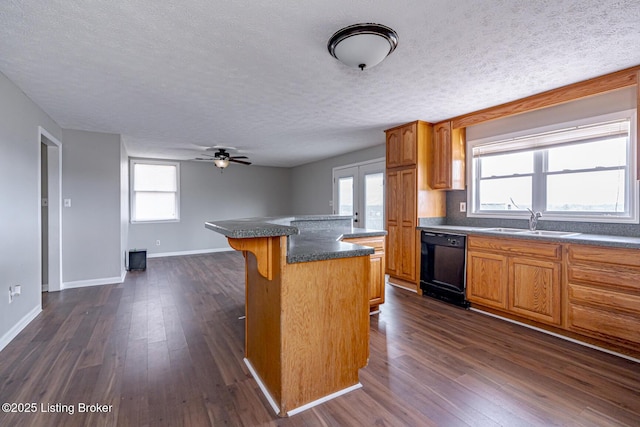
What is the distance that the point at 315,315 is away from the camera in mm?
1738

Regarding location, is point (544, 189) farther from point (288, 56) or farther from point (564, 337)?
point (288, 56)

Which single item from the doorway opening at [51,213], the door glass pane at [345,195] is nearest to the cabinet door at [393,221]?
the door glass pane at [345,195]

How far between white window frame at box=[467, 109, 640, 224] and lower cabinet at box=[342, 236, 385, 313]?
1607mm

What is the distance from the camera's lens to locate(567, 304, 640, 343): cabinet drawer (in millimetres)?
2262

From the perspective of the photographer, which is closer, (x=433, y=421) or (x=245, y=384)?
(x=433, y=421)

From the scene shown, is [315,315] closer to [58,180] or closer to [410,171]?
[410,171]

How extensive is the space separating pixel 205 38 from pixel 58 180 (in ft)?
11.8

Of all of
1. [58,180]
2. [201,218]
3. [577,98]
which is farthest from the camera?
[201,218]

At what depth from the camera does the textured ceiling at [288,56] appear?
169 centimetres

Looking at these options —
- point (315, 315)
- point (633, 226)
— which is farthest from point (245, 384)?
point (633, 226)

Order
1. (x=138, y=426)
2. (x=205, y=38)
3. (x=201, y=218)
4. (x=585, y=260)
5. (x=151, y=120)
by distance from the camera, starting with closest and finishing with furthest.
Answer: (x=138, y=426)
(x=205, y=38)
(x=585, y=260)
(x=151, y=120)
(x=201, y=218)

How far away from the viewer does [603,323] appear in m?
2.40

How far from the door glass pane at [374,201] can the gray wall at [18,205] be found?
4682 mm

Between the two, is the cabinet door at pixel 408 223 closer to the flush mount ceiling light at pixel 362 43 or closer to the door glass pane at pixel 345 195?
the door glass pane at pixel 345 195
